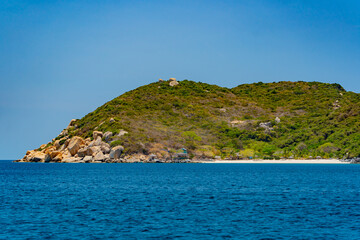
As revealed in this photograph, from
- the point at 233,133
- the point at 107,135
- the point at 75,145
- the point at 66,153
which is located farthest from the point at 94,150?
the point at 233,133

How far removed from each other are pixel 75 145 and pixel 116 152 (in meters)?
19.5

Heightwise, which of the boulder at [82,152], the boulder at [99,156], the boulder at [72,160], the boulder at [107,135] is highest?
the boulder at [107,135]

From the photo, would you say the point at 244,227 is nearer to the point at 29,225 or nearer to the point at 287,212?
the point at 287,212

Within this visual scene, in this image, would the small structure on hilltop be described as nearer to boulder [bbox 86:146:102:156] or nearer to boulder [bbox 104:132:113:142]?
boulder [bbox 104:132:113:142]

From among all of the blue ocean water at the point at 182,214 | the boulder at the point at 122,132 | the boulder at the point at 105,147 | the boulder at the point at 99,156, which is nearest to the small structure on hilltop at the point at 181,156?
the boulder at the point at 122,132

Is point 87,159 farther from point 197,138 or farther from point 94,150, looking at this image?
point 197,138

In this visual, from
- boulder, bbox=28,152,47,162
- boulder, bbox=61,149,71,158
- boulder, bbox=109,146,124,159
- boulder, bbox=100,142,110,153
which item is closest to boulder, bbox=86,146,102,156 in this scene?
boulder, bbox=100,142,110,153

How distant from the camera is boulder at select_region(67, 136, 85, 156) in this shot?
159 m

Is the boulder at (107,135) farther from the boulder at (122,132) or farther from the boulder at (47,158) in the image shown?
the boulder at (47,158)

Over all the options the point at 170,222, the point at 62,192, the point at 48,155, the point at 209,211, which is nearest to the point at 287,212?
the point at 209,211

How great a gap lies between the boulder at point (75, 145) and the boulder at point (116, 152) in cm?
1586

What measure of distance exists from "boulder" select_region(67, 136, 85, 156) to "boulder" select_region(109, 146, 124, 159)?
1586cm

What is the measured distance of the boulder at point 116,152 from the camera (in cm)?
15162

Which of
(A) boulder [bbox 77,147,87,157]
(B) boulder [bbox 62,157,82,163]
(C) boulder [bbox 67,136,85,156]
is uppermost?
(C) boulder [bbox 67,136,85,156]
